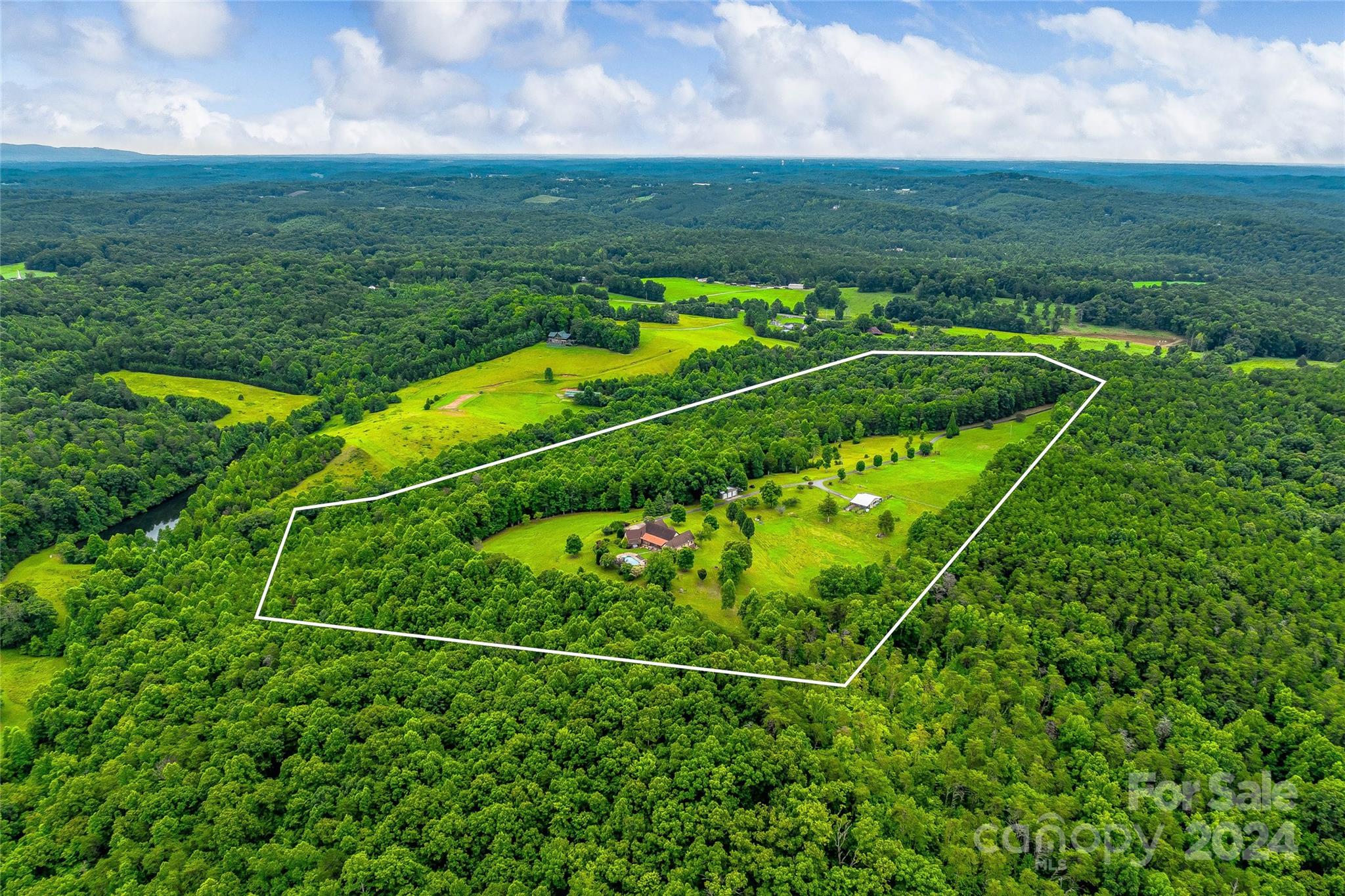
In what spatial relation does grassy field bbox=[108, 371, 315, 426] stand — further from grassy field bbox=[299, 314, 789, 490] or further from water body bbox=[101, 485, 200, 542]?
water body bbox=[101, 485, 200, 542]

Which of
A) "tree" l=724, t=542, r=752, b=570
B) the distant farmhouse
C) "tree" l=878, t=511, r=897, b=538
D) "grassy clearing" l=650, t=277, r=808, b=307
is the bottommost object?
the distant farmhouse

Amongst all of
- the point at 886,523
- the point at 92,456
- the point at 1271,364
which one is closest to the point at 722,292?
the point at 1271,364

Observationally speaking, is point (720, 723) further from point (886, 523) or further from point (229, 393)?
point (229, 393)

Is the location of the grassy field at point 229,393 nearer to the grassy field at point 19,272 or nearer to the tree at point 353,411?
the tree at point 353,411

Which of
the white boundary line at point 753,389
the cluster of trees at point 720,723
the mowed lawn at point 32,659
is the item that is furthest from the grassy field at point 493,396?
the white boundary line at point 753,389

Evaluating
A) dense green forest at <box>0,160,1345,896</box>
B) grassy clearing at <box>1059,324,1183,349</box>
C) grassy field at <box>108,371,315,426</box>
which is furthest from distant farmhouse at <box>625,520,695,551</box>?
grassy clearing at <box>1059,324,1183,349</box>
